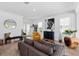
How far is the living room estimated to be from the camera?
2.69m

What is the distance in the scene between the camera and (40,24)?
2.96 meters

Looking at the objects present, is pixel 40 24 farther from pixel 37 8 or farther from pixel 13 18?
pixel 13 18

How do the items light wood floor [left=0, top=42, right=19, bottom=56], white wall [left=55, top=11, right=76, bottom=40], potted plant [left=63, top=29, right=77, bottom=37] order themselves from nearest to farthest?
1. white wall [left=55, top=11, right=76, bottom=40]
2. potted plant [left=63, top=29, right=77, bottom=37]
3. light wood floor [left=0, top=42, right=19, bottom=56]

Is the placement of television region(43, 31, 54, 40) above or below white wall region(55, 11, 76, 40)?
below

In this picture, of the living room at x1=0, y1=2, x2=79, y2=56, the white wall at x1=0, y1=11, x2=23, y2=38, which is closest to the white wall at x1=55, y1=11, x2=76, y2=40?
the living room at x1=0, y1=2, x2=79, y2=56

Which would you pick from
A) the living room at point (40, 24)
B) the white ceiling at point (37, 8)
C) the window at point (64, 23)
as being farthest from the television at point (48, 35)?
the white ceiling at point (37, 8)

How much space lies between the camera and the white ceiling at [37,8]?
2684 mm

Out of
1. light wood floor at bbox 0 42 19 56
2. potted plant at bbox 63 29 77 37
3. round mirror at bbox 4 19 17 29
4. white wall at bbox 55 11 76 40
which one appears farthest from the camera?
light wood floor at bbox 0 42 19 56

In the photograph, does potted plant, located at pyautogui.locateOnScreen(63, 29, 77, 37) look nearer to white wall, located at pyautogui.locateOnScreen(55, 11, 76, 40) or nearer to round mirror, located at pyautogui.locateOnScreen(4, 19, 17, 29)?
white wall, located at pyautogui.locateOnScreen(55, 11, 76, 40)

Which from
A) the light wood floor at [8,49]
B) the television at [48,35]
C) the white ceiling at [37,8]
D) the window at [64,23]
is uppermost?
the white ceiling at [37,8]

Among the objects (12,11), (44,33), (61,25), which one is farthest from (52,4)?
(12,11)

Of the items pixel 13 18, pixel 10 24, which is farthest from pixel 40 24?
pixel 10 24

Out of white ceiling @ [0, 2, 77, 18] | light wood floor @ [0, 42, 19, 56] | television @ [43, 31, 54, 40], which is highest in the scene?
white ceiling @ [0, 2, 77, 18]

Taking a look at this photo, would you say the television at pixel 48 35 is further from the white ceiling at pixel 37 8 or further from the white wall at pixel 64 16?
the white ceiling at pixel 37 8
